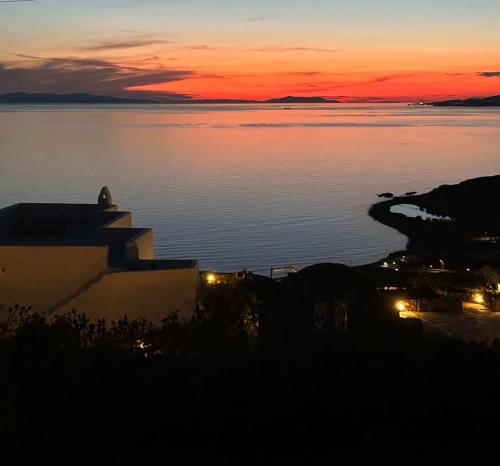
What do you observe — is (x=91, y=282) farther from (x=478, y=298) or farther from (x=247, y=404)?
(x=478, y=298)

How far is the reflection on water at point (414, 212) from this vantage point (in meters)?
42.7

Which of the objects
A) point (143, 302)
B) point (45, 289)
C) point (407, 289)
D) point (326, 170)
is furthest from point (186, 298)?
point (326, 170)

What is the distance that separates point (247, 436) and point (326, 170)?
195 ft

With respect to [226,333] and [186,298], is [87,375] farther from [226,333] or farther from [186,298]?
[186,298]

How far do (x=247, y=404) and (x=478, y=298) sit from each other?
31.0 feet

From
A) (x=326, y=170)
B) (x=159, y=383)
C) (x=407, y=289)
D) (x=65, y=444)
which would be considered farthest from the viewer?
(x=326, y=170)

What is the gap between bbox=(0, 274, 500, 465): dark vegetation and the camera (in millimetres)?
7570

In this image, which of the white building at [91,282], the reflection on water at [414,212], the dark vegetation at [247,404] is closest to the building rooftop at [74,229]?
the white building at [91,282]

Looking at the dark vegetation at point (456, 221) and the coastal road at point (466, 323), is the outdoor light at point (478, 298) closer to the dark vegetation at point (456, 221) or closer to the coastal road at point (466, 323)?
the coastal road at point (466, 323)

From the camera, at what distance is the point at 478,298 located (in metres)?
16.1

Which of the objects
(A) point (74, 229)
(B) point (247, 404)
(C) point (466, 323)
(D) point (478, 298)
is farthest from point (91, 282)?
(D) point (478, 298)

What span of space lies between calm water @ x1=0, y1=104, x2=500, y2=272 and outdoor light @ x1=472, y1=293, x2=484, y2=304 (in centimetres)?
1425

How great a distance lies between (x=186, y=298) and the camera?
47.5ft

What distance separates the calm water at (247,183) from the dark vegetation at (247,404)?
2110cm
